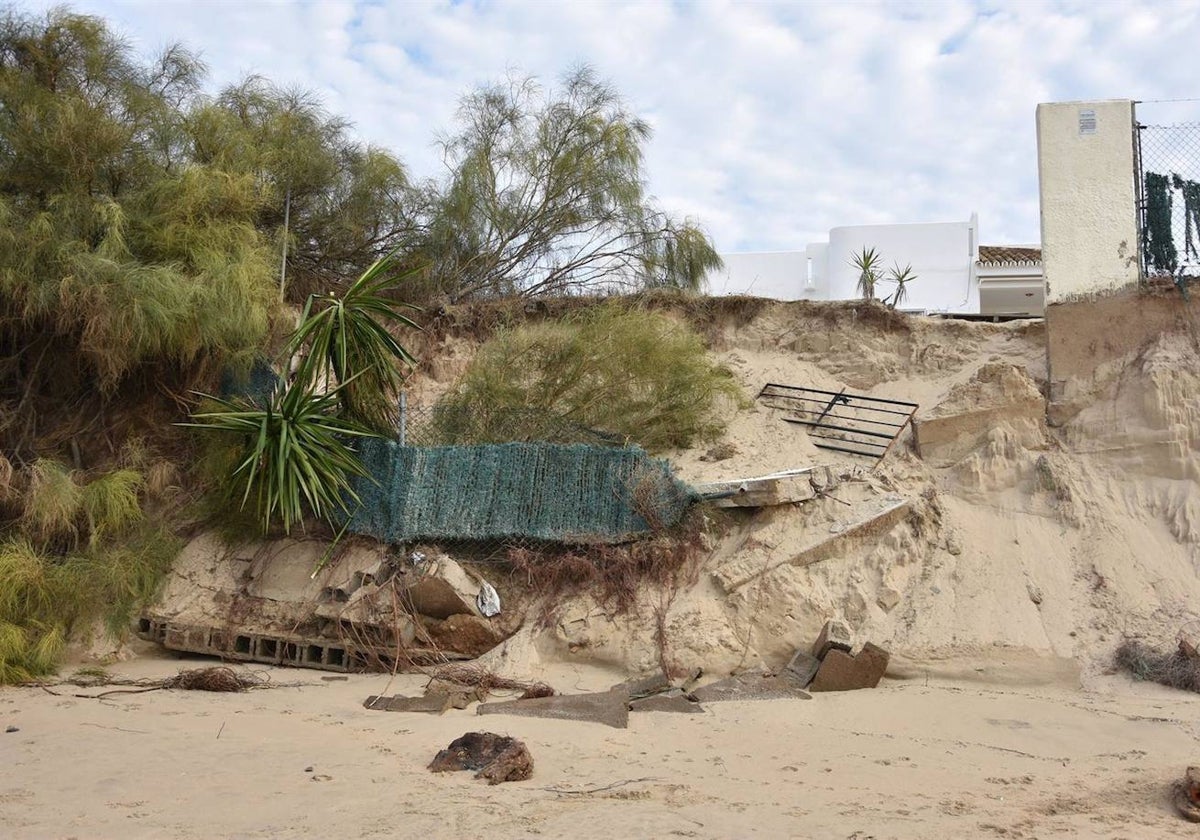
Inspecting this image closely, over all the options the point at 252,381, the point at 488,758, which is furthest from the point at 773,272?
the point at 488,758

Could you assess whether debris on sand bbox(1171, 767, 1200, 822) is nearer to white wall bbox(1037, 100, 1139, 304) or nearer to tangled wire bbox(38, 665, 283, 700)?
tangled wire bbox(38, 665, 283, 700)

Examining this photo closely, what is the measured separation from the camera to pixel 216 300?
475 inches

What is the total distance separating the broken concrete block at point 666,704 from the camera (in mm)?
8469

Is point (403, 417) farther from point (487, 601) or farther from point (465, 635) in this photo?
point (465, 635)

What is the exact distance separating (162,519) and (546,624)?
500 cm

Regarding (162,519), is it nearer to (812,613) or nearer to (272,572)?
(272,572)

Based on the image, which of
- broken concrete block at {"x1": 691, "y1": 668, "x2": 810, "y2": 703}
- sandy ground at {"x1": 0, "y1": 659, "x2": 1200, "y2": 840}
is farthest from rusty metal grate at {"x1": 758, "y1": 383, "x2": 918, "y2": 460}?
sandy ground at {"x1": 0, "y1": 659, "x2": 1200, "y2": 840}

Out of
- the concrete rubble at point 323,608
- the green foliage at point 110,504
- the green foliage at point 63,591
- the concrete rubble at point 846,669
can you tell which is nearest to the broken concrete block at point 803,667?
the concrete rubble at point 846,669

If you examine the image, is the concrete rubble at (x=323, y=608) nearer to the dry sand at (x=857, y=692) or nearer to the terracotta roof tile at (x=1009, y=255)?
the dry sand at (x=857, y=692)

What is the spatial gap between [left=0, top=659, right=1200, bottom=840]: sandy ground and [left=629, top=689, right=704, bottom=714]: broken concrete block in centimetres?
15

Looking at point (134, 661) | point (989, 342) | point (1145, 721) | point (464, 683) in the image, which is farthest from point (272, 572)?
point (989, 342)

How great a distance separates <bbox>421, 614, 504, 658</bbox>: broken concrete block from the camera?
409 inches

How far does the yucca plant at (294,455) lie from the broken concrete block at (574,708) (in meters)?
3.56

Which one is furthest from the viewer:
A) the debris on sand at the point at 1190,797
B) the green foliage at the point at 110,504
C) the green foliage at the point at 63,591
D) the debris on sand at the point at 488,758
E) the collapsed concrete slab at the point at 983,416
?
the collapsed concrete slab at the point at 983,416
